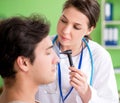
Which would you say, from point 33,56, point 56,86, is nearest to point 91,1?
point 56,86

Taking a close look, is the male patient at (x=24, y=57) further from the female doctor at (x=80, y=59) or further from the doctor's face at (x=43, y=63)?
the female doctor at (x=80, y=59)

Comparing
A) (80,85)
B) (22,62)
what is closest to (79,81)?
(80,85)

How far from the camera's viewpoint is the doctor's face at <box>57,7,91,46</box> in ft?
4.93

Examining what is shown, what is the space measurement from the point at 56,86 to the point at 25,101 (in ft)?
1.69

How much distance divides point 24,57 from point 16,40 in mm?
73

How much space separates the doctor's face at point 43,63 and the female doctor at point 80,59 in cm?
37

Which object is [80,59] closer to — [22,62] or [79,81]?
[79,81]

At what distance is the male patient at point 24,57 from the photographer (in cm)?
104

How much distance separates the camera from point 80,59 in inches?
63.2

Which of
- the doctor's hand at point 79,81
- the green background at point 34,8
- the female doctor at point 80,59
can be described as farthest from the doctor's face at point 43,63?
the green background at point 34,8

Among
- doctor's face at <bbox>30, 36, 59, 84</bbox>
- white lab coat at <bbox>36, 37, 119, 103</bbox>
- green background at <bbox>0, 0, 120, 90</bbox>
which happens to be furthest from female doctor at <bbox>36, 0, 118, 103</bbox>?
green background at <bbox>0, 0, 120, 90</bbox>

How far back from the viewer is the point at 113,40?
3500mm

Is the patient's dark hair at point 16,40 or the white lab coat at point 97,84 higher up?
the patient's dark hair at point 16,40

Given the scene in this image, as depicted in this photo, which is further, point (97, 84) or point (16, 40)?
point (97, 84)
